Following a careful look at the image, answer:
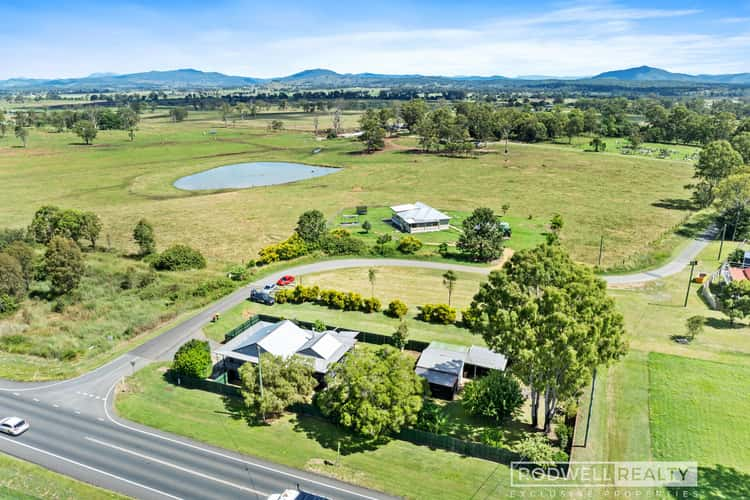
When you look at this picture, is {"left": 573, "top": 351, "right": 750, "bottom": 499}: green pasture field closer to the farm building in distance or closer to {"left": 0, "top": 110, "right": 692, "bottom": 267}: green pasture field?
{"left": 0, "top": 110, "right": 692, "bottom": 267}: green pasture field

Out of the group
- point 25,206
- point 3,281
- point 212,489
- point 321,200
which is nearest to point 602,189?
point 321,200

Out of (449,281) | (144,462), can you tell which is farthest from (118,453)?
(449,281)

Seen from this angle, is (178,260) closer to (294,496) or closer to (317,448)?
(317,448)

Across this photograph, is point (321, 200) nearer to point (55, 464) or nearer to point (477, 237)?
point (477, 237)

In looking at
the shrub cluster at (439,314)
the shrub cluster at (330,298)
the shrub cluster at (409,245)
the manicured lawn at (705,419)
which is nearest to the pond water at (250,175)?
the shrub cluster at (409,245)

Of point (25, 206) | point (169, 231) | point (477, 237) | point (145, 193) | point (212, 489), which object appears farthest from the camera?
point (145, 193)

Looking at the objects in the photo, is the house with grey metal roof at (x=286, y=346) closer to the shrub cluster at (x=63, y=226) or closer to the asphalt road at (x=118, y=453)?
the asphalt road at (x=118, y=453)
